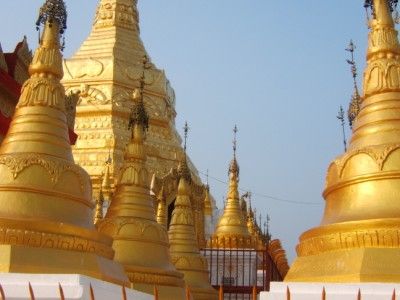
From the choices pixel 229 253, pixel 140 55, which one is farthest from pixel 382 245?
pixel 140 55

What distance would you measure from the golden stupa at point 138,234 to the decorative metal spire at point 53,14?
3.21 metres

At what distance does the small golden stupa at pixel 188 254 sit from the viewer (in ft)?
44.3

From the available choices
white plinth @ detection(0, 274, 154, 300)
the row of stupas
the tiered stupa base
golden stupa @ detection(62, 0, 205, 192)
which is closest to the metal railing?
the row of stupas

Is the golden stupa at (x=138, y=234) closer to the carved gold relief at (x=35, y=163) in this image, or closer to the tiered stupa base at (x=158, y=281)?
the tiered stupa base at (x=158, y=281)

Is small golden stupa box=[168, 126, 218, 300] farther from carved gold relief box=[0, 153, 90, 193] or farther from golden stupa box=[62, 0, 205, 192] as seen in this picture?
golden stupa box=[62, 0, 205, 192]

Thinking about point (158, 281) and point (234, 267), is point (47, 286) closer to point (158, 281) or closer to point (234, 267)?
point (158, 281)

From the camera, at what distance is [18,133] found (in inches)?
295

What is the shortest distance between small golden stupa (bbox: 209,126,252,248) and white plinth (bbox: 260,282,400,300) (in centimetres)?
1152

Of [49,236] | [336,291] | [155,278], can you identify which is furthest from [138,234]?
[336,291]

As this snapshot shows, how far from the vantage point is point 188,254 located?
13914 millimetres

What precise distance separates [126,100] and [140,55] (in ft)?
11.2

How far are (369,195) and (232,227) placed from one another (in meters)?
12.3

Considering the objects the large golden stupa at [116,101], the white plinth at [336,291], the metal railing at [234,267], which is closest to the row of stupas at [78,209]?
the metal railing at [234,267]

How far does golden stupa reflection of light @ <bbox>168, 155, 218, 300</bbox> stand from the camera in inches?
532
